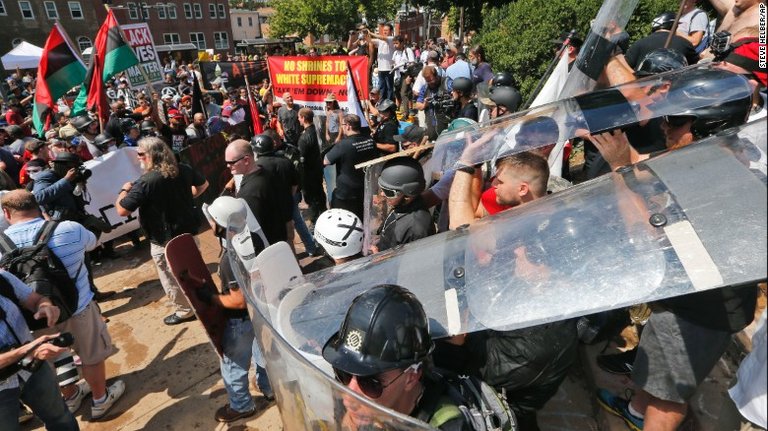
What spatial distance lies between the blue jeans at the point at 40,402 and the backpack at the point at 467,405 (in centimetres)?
258

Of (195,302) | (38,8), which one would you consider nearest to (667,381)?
(195,302)

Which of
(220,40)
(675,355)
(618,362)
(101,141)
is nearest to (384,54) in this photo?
(101,141)

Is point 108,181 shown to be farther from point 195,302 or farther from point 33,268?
point 195,302

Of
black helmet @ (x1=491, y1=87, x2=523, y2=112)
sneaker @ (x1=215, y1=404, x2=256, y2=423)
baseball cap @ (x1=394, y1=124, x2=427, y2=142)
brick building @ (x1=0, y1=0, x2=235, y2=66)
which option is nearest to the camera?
sneaker @ (x1=215, y1=404, x2=256, y2=423)

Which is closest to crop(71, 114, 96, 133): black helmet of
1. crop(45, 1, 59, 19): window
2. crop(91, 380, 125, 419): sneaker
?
crop(91, 380, 125, 419): sneaker

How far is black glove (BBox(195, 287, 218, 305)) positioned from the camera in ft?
9.06

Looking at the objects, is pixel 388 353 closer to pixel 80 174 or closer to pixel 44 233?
pixel 44 233

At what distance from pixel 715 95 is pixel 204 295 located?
2981 millimetres

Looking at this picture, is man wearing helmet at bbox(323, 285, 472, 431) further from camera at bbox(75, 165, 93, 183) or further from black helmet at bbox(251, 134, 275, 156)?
camera at bbox(75, 165, 93, 183)

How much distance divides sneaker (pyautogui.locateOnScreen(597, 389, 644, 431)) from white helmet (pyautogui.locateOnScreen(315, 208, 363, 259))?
183 cm

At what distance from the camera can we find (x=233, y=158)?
4.34 metres

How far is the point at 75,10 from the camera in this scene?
42.2 meters

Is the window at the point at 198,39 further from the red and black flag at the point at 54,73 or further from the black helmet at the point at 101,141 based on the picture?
the black helmet at the point at 101,141

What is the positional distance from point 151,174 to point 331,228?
7.74 feet
